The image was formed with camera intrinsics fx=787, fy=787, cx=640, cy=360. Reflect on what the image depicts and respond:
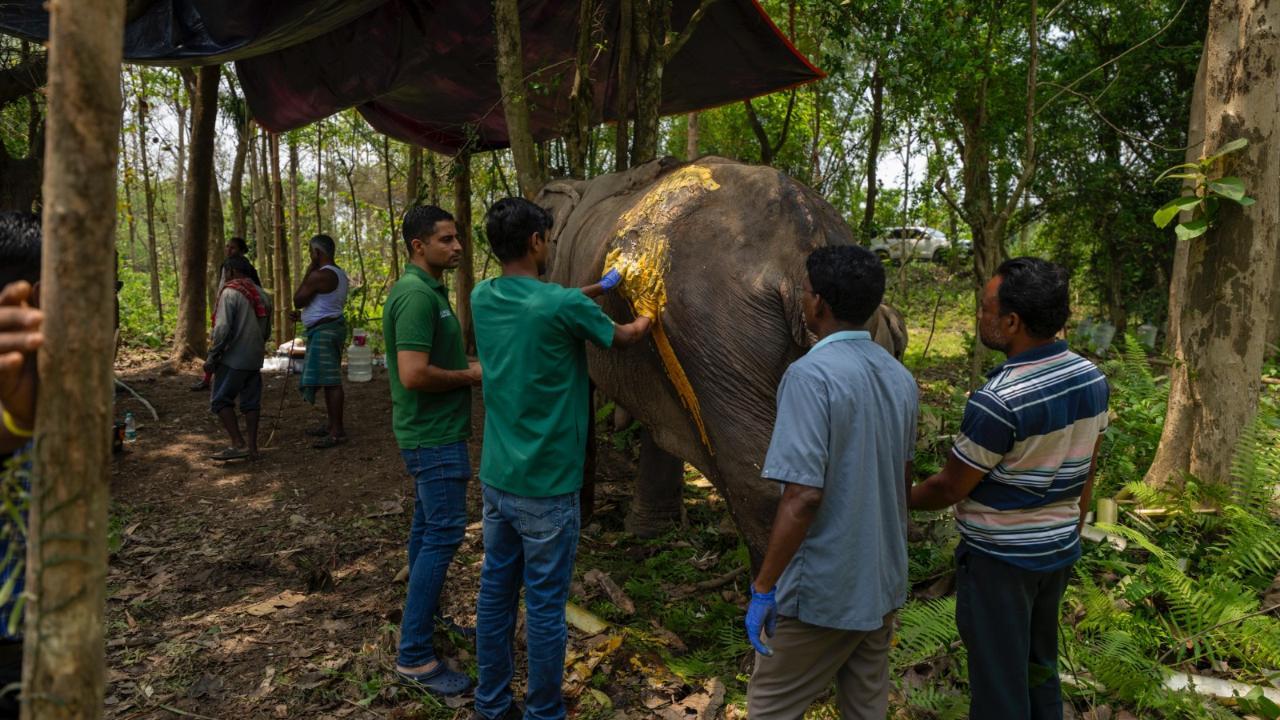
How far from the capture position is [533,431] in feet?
9.01

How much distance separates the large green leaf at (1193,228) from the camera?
384cm

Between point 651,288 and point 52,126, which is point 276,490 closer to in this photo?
point 651,288

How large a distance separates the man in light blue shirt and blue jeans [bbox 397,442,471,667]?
1497mm

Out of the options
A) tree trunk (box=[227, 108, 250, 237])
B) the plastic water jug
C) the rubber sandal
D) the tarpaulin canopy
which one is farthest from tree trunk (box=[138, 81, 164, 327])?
the rubber sandal

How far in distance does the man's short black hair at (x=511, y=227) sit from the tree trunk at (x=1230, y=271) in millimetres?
3445

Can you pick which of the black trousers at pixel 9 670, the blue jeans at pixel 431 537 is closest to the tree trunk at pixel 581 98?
Result: the blue jeans at pixel 431 537

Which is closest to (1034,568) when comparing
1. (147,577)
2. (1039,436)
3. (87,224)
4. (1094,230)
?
(1039,436)

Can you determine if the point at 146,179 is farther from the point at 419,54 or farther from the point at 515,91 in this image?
the point at 515,91

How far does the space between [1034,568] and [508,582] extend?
178 cm

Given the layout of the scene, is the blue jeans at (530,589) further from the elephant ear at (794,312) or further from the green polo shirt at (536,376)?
the elephant ear at (794,312)

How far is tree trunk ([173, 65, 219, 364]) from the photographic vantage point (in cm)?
958

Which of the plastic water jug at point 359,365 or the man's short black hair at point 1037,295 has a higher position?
the man's short black hair at point 1037,295

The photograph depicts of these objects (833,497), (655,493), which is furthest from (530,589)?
(655,493)

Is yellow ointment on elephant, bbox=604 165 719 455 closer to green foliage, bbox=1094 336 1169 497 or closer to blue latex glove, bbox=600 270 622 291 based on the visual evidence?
blue latex glove, bbox=600 270 622 291
